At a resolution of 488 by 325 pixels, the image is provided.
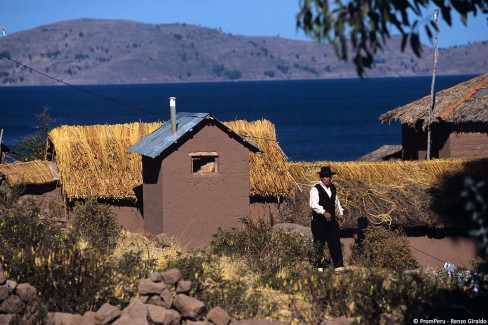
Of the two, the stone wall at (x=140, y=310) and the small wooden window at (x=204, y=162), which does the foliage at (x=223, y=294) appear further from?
the small wooden window at (x=204, y=162)

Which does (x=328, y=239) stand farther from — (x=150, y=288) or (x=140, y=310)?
(x=140, y=310)

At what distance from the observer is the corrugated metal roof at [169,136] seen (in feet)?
66.2

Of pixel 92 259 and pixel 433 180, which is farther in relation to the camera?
pixel 433 180

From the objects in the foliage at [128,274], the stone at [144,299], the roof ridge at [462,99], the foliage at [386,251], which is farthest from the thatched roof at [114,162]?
the stone at [144,299]

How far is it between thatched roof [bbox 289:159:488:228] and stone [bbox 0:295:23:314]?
457 inches

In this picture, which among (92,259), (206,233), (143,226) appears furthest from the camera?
(143,226)

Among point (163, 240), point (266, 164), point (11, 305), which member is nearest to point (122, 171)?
point (266, 164)

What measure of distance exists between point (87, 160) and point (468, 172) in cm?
951

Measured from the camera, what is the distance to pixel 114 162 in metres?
24.4

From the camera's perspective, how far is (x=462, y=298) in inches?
430

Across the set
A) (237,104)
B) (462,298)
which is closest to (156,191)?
(462,298)

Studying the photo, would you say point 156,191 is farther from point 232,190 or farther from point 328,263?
point 328,263

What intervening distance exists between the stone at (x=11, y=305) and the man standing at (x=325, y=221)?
562 centimetres

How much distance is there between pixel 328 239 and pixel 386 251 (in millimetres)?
4032
